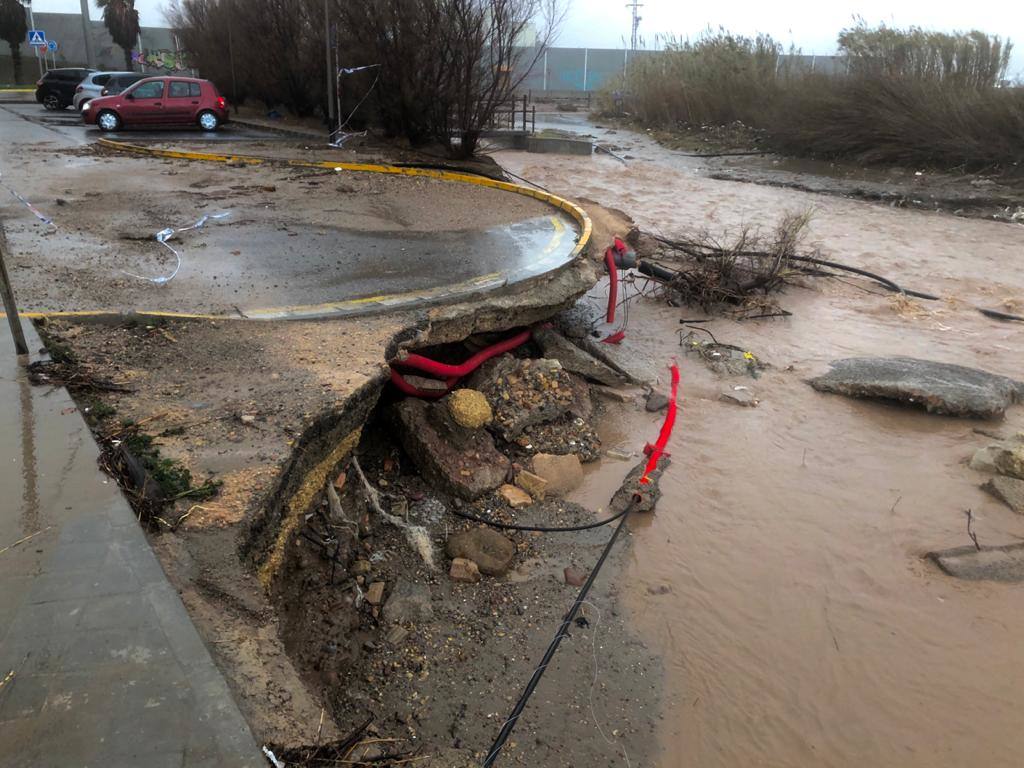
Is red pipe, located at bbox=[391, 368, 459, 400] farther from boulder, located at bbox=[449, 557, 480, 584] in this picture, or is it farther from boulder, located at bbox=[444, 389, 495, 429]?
boulder, located at bbox=[449, 557, 480, 584]

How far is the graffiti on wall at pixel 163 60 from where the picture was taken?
127ft

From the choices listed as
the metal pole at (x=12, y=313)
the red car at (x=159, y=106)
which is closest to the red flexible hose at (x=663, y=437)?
the metal pole at (x=12, y=313)

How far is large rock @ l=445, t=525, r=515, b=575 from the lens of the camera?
192 inches

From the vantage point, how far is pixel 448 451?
18.7 ft

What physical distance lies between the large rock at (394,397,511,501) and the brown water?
0.92 meters

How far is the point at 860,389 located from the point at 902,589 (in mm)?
3096

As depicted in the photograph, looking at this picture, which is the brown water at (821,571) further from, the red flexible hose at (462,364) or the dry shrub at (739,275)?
the red flexible hose at (462,364)

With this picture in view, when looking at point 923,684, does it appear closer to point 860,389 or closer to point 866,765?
point 866,765

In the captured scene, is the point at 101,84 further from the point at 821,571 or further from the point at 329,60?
the point at 821,571

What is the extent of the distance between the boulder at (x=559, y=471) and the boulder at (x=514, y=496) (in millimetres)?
225

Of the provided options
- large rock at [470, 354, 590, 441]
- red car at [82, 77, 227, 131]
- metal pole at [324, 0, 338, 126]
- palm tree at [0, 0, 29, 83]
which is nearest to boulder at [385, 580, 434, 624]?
large rock at [470, 354, 590, 441]

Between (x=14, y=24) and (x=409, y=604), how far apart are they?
47.7 metres

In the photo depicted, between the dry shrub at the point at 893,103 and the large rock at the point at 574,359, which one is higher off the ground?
the dry shrub at the point at 893,103

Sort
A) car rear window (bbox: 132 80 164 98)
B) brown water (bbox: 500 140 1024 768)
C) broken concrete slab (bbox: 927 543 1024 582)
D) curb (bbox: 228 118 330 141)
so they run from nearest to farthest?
brown water (bbox: 500 140 1024 768) < broken concrete slab (bbox: 927 543 1024 582) < curb (bbox: 228 118 330 141) < car rear window (bbox: 132 80 164 98)
